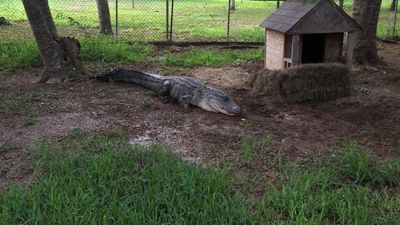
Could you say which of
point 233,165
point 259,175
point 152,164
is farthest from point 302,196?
point 152,164

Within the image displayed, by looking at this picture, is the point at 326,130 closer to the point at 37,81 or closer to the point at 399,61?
the point at 37,81

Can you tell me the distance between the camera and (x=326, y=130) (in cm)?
489

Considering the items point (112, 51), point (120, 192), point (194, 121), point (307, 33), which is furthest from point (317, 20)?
point (120, 192)

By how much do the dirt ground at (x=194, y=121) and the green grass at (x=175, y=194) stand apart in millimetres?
340

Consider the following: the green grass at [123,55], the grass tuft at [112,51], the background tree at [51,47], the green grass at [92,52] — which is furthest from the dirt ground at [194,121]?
the grass tuft at [112,51]

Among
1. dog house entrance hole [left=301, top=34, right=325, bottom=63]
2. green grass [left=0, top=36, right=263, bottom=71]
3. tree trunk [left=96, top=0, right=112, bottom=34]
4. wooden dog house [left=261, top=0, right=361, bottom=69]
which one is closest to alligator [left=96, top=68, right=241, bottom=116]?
wooden dog house [left=261, top=0, right=361, bottom=69]

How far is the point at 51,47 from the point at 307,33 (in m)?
3.63

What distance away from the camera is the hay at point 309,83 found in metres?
5.91

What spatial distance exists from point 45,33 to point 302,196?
4593 millimetres

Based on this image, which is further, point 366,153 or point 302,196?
point 366,153

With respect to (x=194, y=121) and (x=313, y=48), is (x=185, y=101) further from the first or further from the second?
(x=313, y=48)

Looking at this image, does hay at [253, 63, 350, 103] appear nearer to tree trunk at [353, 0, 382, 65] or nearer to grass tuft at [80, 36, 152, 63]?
tree trunk at [353, 0, 382, 65]

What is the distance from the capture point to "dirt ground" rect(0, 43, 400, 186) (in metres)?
4.32

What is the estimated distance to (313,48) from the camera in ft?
23.7
